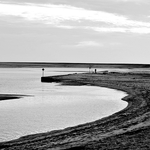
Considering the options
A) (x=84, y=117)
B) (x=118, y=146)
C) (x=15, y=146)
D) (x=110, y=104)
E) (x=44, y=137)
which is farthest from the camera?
(x=110, y=104)

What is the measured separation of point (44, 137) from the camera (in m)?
16.7

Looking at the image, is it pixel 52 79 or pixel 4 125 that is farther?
pixel 52 79

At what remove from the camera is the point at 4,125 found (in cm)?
2055

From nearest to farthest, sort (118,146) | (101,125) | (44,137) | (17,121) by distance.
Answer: (118,146)
(44,137)
(101,125)
(17,121)

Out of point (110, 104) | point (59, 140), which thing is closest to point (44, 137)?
point (59, 140)

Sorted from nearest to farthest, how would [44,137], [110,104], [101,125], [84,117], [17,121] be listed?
1. [44,137]
2. [101,125]
3. [17,121]
4. [84,117]
5. [110,104]

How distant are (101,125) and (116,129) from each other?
2.27 metres

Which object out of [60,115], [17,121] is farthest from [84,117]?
[17,121]

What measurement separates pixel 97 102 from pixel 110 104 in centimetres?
195

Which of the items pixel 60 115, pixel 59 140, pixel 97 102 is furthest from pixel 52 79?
pixel 59 140

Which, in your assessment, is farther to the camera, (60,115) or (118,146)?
(60,115)

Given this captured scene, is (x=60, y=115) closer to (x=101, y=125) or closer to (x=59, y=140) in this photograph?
(x=101, y=125)

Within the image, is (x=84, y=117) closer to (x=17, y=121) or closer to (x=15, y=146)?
(x=17, y=121)

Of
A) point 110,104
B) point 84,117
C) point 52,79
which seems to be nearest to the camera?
point 84,117
